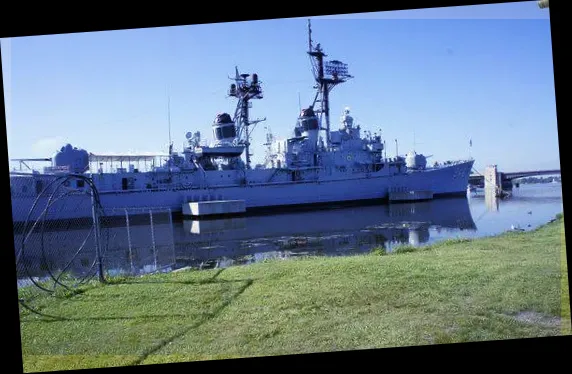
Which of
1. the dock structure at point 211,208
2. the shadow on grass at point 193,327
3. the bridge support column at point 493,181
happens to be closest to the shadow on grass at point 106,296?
the shadow on grass at point 193,327

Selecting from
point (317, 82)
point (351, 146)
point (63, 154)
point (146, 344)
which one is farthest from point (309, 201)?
point (146, 344)

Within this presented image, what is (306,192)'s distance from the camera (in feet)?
67.7

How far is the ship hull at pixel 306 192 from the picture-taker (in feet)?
59.9

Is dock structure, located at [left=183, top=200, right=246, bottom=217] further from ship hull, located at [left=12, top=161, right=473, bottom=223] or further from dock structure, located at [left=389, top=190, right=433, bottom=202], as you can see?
dock structure, located at [left=389, top=190, right=433, bottom=202]

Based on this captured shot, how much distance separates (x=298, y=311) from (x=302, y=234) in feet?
29.7

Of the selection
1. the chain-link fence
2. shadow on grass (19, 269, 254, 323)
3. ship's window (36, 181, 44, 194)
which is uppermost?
ship's window (36, 181, 44, 194)

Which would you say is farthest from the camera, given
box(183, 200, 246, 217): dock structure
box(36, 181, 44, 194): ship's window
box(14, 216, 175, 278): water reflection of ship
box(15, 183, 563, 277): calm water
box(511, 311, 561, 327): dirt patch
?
box(183, 200, 246, 217): dock structure

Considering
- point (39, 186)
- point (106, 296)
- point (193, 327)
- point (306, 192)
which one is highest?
point (39, 186)

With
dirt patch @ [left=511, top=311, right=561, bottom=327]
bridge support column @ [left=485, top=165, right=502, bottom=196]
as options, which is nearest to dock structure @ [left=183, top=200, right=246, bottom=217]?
bridge support column @ [left=485, top=165, right=502, bottom=196]

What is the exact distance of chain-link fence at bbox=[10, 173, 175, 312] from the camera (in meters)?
5.00

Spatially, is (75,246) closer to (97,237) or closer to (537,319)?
(97,237)

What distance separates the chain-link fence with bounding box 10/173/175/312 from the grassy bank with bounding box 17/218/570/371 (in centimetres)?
46

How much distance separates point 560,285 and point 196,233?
1122cm

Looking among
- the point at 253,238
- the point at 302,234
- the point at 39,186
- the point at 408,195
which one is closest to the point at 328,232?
the point at 302,234
